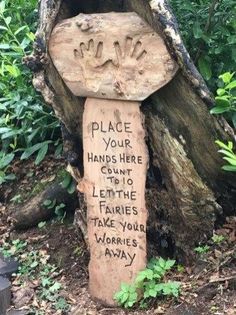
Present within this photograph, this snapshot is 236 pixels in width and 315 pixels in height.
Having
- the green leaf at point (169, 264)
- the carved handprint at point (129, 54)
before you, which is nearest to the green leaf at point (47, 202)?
the green leaf at point (169, 264)

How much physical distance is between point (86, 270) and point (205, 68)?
1.27 metres

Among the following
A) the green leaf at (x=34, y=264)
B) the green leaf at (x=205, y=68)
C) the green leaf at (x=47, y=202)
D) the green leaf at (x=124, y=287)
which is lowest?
the green leaf at (x=34, y=264)

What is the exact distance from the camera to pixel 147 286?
309 centimetres

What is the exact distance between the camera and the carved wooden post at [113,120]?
291cm

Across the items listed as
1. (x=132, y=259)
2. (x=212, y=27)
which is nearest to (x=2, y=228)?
(x=132, y=259)

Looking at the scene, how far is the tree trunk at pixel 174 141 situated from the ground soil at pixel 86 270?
0.12m

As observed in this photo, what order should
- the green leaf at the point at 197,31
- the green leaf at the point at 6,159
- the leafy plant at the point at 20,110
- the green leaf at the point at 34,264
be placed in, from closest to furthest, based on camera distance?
the green leaf at the point at 197,31
the green leaf at the point at 34,264
the leafy plant at the point at 20,110
the green leaf at the point at 6,159

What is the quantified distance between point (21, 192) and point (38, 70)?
1.27m

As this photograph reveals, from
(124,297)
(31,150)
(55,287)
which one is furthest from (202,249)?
(31,150)

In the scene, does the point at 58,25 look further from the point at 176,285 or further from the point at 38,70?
the point at 176,285

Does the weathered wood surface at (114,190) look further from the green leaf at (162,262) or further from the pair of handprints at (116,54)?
the pair of handprints at (116,54)

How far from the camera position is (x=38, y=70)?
10.4 ft

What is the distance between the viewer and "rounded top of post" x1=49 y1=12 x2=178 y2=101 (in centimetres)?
287

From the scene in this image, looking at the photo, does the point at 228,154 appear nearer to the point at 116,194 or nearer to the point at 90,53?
the point at 116,194
